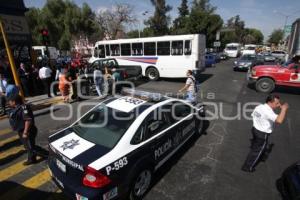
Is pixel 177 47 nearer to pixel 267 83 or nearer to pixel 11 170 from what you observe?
pixel 267 83

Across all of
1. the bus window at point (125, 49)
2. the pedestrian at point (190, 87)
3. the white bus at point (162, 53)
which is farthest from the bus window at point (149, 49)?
the pedestrian at point (190, 87)

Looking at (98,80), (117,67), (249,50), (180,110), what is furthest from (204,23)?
(180,110)

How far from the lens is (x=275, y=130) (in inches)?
271

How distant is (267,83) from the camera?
1180 centimetres

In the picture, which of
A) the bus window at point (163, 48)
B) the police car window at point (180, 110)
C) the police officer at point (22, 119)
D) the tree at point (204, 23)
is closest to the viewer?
the police officer at point (22, 119)

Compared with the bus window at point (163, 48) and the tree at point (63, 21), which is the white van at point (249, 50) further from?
the tree at point (63, 21)

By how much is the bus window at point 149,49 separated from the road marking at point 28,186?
1165 cm

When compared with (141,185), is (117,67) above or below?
above

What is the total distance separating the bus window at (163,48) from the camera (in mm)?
14136

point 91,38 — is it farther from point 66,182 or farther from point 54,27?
point 66,182

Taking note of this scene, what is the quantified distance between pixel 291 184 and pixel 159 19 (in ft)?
154

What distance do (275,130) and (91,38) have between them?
45.4m

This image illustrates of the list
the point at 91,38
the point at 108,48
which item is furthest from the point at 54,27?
the point at 108,48

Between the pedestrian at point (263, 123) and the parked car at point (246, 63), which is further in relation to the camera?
the parked car at point (246, 63)
